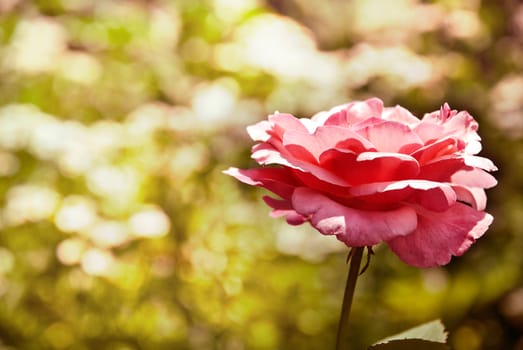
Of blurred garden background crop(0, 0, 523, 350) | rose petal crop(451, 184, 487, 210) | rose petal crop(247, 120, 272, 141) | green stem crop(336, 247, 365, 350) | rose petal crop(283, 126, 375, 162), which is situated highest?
rose petal crop(283, 126, 375, 162)

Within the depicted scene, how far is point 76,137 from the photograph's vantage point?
1424mm

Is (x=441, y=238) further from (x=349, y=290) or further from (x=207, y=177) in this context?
(x=207, y=177)

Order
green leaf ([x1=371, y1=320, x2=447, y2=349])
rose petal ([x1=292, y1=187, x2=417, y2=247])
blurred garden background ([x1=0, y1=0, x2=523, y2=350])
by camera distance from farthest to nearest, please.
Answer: blurred garden background ([x1=0, y1=0, x2=523, y2=350]) → green leaf ([x1=371, y1=320, x2=447, y2=349]) → rose petal ([x1=292, y1=187, x2=417, y2=247])

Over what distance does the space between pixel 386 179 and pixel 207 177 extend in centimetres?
100

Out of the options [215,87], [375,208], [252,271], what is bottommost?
[252,271]

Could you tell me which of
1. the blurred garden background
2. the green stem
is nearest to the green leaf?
the green stem

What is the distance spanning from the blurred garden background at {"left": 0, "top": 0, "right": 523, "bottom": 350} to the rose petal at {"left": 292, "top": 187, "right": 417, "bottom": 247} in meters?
0.87

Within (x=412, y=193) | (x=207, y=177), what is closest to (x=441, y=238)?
(x=412, y=193)

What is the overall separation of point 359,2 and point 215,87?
1.75ft

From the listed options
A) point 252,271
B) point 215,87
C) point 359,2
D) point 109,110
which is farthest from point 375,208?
point 359,2

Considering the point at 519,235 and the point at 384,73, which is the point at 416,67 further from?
the point at 519,235

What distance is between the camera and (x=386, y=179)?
0.42 m

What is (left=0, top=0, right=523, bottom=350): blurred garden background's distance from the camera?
129 centimetres

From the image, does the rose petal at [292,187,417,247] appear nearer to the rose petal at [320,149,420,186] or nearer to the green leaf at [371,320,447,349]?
the rose petal at [320,149,420,186]
